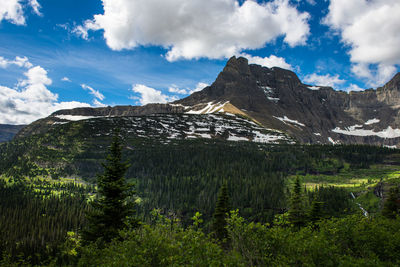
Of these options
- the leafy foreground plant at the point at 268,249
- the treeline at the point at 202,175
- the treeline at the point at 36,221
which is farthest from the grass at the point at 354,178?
the leafy foreground plant at the point at 268,249

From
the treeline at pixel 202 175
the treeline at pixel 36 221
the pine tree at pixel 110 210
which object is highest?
the pine tree at pixel 110 210

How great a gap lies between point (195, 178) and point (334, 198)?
85.9 metres

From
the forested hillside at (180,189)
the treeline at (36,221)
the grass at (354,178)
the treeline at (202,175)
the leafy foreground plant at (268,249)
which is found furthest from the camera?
the grass at (354,178)

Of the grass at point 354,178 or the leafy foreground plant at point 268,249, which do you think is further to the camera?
the grass at point 354,178

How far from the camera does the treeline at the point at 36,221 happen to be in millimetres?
A: 78500

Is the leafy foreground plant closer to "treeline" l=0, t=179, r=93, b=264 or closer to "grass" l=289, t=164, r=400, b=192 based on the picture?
"treeline" l=0, t=179, r=93, b=264

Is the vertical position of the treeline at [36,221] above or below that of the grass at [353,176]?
below

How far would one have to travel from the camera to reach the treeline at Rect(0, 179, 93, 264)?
3091 inches

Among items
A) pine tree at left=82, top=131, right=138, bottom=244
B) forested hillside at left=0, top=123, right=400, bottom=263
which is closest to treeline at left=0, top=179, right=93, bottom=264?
forested hillside at left=0, top=123, right=400, bottom=263

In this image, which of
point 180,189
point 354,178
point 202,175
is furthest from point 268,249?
point 354,178

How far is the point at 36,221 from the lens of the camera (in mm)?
97062

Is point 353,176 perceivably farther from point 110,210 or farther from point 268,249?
point 110,210

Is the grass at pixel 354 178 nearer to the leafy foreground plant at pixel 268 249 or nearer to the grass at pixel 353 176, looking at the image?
the grass at pixel 353 176

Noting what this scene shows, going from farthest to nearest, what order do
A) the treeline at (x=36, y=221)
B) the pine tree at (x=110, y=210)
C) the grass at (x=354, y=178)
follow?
the grass at (x=354, y=178) → the treeline at (x=36, y=221) → the pine tree at (x=110, y=210)
